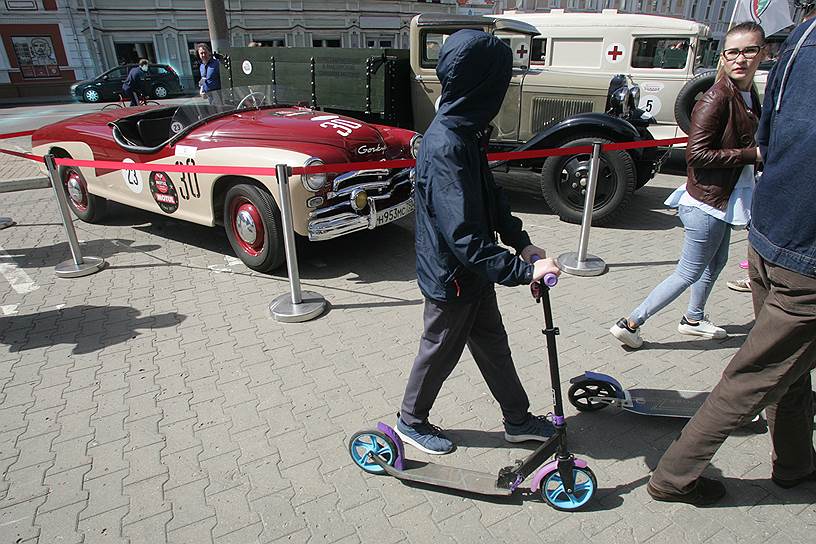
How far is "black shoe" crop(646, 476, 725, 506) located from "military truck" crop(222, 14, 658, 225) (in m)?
3.89

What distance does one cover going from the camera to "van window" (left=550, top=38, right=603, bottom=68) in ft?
31.5

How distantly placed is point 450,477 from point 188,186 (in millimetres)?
3920

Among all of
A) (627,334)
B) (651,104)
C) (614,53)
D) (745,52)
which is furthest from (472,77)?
(614,53)

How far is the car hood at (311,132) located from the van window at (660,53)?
6.62 metres

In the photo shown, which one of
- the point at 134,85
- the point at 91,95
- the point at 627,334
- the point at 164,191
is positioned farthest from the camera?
the point at 91,95

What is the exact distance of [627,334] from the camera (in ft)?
11.3

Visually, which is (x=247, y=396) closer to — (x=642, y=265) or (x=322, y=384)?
(x=322, y=384)

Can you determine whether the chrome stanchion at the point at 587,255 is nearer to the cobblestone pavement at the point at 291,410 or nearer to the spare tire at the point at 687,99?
the cobblestone pavement at the point at 291,410

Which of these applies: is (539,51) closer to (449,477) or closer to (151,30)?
(449,477)

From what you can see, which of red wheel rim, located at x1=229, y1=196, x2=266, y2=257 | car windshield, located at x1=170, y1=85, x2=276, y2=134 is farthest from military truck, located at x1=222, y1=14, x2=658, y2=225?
red wheel rim, located at x1=229, y1=196, x2=266, y2=257

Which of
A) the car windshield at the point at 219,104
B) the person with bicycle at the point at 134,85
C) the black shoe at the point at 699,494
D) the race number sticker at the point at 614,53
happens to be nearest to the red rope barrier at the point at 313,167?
the car windshield at the point at 219,104

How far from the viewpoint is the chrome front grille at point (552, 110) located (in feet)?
21.4

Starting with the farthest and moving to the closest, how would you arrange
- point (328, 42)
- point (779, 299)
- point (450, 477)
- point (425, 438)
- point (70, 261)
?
point (328, 42), point (70, 261), point (425, 438), point (450, 477), point (779, 299)

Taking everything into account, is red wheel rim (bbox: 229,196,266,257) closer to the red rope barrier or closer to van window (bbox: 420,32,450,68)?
the red rope barrier
